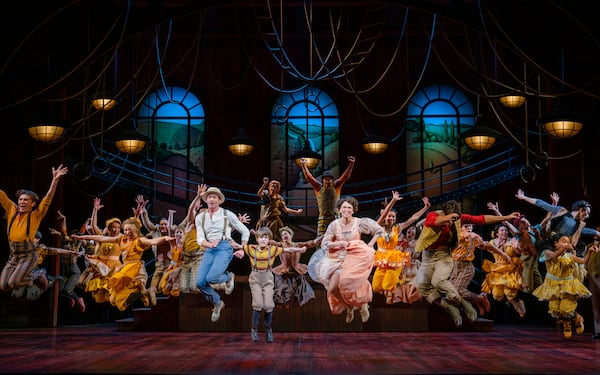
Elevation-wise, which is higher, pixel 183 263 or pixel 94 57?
pixel 94 57

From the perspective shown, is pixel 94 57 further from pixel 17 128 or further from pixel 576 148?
pixel 576 148

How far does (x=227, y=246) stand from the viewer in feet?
29.2

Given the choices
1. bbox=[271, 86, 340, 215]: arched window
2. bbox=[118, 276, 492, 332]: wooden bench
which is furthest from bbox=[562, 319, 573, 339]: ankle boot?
bbox=[271, 86, 340, 215]: arched window

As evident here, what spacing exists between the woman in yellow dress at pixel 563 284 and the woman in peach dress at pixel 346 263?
2864mm

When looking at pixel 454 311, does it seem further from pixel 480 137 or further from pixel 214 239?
pixel 480 137

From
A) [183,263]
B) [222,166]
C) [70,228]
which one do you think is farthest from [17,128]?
[222,166]

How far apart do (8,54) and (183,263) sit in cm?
460

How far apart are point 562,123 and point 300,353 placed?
13.7ft

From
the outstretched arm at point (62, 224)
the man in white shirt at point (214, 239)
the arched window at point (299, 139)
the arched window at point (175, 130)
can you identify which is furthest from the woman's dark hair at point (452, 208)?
the arched window at point (175, 130)

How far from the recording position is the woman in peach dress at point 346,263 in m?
7.93

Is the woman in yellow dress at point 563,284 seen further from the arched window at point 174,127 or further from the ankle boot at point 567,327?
the arched window at point 174,127

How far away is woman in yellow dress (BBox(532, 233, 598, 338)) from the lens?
9648 mm

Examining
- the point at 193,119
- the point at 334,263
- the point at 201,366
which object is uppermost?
the point at 193,119

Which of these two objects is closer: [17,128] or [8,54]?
[8,54]
